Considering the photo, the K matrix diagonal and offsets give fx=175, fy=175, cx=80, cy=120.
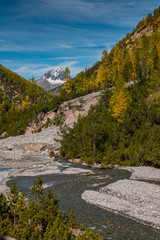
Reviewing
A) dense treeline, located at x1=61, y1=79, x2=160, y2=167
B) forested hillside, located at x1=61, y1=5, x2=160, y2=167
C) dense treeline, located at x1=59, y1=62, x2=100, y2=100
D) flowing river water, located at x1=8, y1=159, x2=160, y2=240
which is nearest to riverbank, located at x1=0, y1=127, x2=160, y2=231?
flowing river water, located at x1=8, y1=159, x2=160, y2=240

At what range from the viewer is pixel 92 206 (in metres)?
15.6

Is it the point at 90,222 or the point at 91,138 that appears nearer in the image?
the point at 90,222

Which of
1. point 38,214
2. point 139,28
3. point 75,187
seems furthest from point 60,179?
point 139,28

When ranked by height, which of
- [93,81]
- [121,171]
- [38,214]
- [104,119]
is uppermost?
[93,81]

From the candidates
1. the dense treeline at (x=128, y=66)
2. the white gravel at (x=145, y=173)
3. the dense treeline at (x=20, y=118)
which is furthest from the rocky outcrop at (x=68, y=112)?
the white gravel at (x=145, y=173)

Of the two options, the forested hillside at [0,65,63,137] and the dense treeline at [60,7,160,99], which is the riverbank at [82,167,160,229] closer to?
the dense treeline at [60,7,160,99]

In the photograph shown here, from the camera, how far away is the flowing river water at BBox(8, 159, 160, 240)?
1157cm

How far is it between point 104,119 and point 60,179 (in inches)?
923

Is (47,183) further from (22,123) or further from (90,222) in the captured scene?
(22,123)

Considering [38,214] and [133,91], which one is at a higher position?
[133,91]

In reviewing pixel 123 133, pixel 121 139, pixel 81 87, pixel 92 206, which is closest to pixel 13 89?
pixel 81 87

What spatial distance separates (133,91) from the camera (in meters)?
51.2

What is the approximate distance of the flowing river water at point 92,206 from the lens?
11570 mm

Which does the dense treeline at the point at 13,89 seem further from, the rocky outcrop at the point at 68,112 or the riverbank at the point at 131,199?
the riverbank at the point at 131,199
